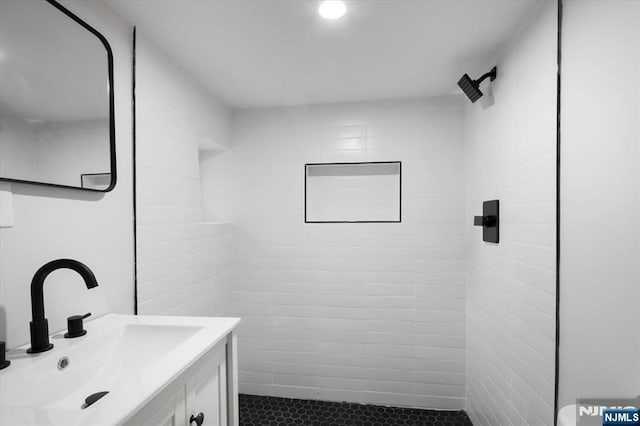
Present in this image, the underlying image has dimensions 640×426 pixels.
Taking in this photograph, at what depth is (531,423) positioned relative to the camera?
4.51 feet

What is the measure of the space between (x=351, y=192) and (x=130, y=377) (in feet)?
6.58

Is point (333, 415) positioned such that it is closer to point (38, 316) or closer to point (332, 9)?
point (38, 316)

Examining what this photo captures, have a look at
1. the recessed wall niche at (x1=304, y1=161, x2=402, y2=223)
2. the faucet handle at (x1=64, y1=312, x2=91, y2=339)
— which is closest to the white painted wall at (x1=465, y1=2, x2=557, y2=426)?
the recessed wall niche at (x1=304, y1=161, x2=402, y2=223)

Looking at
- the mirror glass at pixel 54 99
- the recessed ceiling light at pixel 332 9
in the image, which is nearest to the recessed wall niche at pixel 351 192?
the recessed ceiling light at pixel 332 9

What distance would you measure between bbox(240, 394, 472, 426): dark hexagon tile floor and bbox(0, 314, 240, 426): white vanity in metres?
1.15

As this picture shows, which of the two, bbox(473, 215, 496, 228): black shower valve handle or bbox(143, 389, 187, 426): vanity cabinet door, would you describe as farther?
bbox(473, 215, 496, 228): black shower valve handle

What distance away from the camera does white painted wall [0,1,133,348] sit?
3.08ft

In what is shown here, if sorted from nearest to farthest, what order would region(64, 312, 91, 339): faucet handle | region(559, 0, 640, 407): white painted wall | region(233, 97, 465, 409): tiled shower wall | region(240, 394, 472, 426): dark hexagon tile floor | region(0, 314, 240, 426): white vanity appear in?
region(0, 314, 240, 426): white vanity → region(559, 0, 640, 407): white painted wall → region(64, 312, 91, 339): faucet handle → region(240, 394, 472, 426): dark hexagon tile floor → region(233, 97, 465, 409): tiled shower wall

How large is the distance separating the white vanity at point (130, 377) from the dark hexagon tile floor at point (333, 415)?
1148 mm

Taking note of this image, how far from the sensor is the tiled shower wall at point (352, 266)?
7.52 feet

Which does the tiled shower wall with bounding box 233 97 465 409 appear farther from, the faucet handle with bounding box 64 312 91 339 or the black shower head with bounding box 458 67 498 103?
the faucet handle with bounding box 64 312 91 339

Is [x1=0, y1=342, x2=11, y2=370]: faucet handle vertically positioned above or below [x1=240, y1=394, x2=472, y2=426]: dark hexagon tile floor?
above

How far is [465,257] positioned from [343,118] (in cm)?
140

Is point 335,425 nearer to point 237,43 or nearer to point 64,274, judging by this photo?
point 64,274
